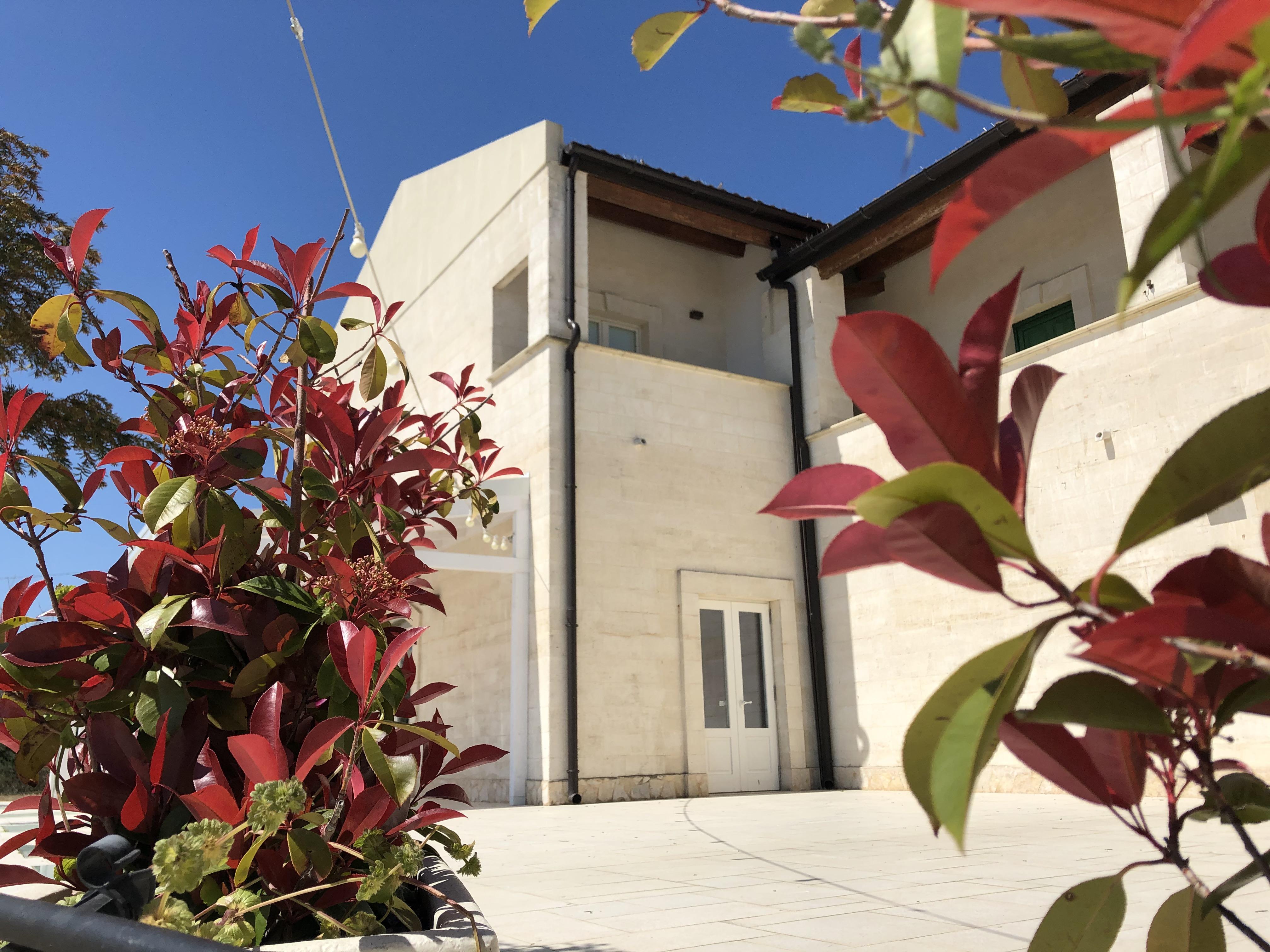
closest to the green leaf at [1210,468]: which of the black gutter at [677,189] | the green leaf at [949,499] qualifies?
the green leaf at [949,499]

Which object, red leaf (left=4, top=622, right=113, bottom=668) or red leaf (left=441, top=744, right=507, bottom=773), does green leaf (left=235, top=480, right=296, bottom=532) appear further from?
red leaf (left=441, top=744, right=507, bottom=773)

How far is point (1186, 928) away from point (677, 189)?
974 cm

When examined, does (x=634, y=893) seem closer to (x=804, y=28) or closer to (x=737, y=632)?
(x=804, y=28)

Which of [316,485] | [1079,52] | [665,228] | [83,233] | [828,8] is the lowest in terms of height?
[1079,52]

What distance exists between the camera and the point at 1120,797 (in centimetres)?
64

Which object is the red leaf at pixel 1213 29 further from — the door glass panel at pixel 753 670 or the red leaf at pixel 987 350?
the door glass panel at pixel 753 670

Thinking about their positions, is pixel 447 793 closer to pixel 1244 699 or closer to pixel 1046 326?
pixel 1244 699

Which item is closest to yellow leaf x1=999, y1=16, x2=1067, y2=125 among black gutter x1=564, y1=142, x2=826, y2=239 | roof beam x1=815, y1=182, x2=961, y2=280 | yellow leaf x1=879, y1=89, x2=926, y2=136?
yellow leaf x1=879, y1=89, x2=926, y2=136

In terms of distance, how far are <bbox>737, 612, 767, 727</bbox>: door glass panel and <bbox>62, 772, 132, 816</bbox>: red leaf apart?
27.7 ft

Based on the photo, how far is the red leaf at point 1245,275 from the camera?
459 millimetres

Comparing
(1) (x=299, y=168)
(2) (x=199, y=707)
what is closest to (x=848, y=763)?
(2) (x=199, y=707)

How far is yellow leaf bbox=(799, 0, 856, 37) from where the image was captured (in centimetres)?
68

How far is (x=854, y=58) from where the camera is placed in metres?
0.76

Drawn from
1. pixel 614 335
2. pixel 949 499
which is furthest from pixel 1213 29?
pixel 614 335
